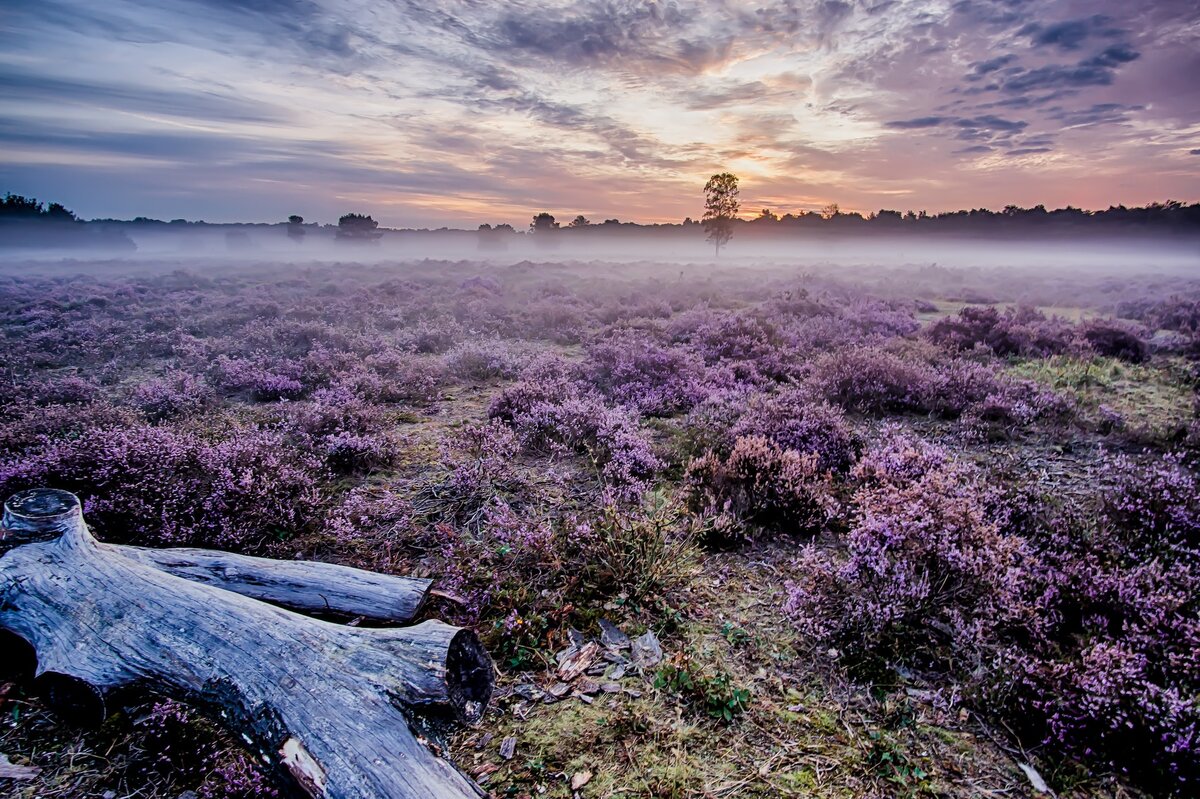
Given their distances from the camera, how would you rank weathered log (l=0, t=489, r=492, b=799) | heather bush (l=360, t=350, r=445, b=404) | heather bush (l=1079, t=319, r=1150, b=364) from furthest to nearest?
heather bush (l=1079, t=319, r=1150, b=364), heather bush (l=360, t=350, r=445, b=404), weathered log (l=0, t=489, r=492, b=799)

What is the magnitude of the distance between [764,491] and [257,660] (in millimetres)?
4435

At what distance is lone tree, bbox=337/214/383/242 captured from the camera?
10981 centimetres

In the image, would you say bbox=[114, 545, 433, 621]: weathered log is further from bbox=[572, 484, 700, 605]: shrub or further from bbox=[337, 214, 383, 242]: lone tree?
bbox=[337, 214, 383, 242]: lone tree

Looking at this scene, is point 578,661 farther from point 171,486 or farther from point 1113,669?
point 171,486

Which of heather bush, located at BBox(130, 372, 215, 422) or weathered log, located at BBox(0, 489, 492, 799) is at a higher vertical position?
heather bush, located at BBox(130, 372, 215, 422)

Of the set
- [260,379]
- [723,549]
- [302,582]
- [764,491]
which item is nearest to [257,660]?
[302,582]

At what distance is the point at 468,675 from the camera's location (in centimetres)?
298

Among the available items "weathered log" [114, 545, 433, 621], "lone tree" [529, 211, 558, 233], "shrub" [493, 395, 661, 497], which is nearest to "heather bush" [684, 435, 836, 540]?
"shrub" [493, 395, 661, 497]

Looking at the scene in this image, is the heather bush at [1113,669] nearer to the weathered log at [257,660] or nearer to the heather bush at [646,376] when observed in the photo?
the weathered log at [257,660]

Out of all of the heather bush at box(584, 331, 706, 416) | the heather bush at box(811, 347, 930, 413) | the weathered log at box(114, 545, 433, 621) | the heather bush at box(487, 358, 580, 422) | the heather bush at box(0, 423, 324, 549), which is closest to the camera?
the weathered log at box(114, 545, 433, 621)

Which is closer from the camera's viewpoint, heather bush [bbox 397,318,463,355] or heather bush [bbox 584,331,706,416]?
heather bush [bbox 584,331,706,416]

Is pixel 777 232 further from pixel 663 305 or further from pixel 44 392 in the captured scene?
pixel 44 392

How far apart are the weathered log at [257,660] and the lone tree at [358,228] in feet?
401

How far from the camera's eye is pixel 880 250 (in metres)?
112
